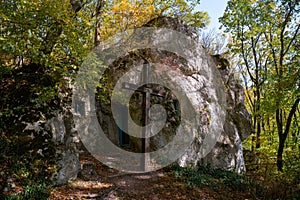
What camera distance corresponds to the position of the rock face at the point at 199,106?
1000 cm

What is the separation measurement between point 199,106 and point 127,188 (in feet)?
19.5

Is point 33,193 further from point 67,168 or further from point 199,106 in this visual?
point 199,106

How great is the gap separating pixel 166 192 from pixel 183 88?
552 cm

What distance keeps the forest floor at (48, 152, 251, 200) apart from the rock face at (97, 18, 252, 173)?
71.2 inches

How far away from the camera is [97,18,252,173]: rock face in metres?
10.0

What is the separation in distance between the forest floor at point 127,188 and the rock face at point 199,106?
1809mm

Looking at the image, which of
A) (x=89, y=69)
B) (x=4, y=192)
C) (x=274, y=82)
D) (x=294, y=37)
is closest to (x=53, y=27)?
(x=89, y=69)

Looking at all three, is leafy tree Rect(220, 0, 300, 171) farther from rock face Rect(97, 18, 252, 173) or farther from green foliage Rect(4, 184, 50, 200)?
green foliage Rect(4, 184, 50, 200)

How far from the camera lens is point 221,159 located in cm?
1112

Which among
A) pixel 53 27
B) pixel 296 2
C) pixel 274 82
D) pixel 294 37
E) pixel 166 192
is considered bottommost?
pixel 166 192

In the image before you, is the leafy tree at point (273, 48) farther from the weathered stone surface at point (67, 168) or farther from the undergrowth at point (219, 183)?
the weathered stone surface at point (67, 168)

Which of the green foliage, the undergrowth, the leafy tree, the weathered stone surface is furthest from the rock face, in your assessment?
the green foliage

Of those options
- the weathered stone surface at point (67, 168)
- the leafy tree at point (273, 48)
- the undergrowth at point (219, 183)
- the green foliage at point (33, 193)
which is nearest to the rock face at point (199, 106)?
the undergrowth at point (219, 183)

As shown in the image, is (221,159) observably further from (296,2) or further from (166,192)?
(296,2)
